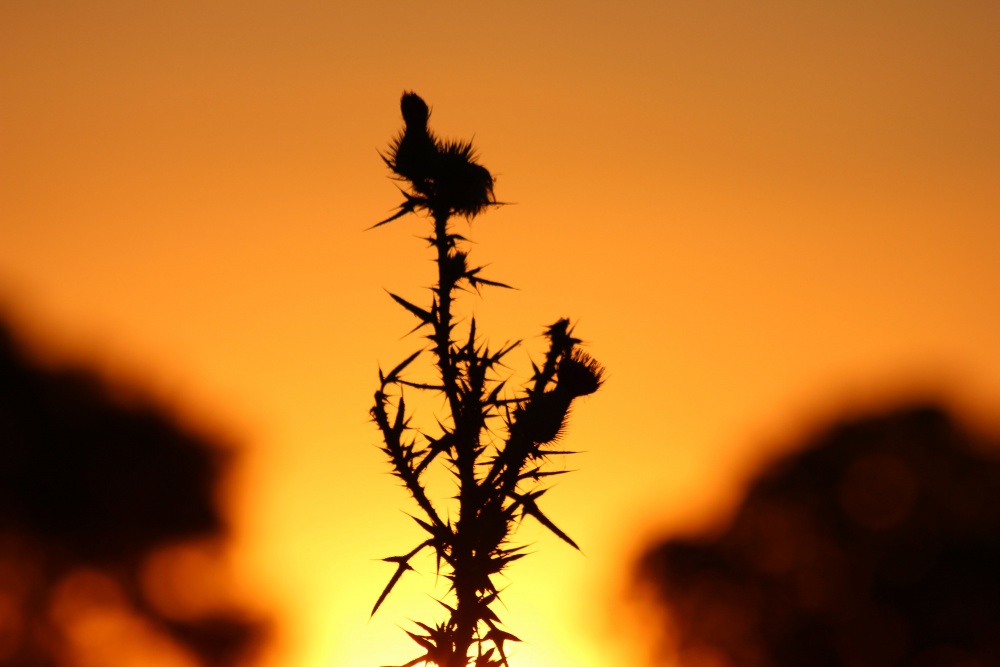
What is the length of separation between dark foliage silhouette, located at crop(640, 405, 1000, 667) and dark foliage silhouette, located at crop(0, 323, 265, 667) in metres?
13.7

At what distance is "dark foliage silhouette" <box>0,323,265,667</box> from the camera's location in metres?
31.8

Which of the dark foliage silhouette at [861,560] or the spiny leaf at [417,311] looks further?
the dark foliage silhouette at [861,560]

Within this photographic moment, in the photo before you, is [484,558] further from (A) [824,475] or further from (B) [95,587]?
(A) [824,475]

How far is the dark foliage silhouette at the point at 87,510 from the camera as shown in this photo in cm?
3177

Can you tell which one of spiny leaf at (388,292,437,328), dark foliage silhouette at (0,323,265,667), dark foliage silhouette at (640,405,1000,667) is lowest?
spiny leaf at (388,292,437,328)

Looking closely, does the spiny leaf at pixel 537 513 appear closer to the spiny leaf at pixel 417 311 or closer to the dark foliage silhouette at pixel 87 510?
the spiny leaf at pixel 417 311

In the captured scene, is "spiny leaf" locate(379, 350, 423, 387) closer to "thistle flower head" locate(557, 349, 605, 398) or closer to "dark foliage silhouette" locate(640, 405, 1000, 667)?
"thistle flower head" locate(557, 349, 605, 398)

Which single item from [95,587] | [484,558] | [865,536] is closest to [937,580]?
[865,536]

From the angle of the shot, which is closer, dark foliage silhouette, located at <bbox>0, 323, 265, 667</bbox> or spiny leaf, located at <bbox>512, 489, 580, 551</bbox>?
spiny leaf, located at <bbox>512, 489, 580, 551</bbox>

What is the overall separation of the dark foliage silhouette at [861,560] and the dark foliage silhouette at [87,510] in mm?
13651

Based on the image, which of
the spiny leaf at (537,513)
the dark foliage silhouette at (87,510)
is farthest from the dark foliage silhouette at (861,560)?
the spiny leaf at (537,513)

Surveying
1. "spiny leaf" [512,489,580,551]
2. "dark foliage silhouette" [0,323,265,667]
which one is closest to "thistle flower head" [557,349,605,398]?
"spiny leaf" [512,489,580,551]

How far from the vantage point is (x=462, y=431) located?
7281mm

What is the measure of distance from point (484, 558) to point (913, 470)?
99.4ft
